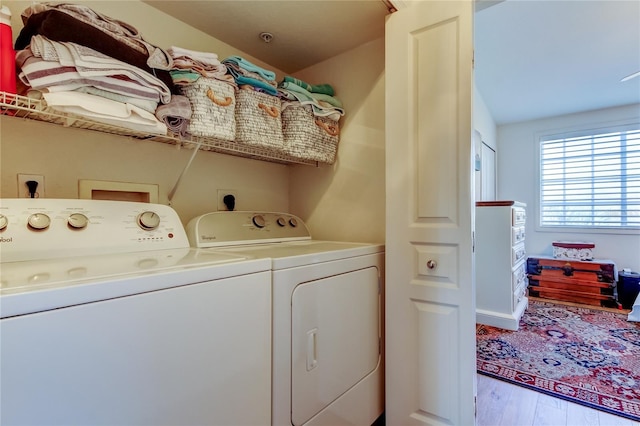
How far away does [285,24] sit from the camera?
152 centimetres

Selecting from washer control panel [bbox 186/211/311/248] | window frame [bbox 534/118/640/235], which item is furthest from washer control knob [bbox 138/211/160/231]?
window frame [bbox 534/118/640/235]

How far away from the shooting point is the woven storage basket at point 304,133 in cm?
155

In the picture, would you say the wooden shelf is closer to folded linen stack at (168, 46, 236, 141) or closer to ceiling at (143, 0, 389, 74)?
folded linen stack at (168, 46, 236, 141)

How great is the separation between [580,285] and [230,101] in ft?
14.1

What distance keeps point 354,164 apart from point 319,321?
0.97 m

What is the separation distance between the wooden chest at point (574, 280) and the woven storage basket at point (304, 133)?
11.7 ft

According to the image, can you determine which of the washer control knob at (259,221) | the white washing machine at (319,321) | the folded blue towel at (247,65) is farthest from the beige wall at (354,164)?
the folded blue towel at (247,65)

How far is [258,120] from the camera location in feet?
4.55

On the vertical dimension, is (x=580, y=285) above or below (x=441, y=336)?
below

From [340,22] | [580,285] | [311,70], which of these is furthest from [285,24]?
[580,285]

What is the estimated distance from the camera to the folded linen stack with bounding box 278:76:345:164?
1.55 m

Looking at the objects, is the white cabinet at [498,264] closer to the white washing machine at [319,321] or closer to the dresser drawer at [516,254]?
the dresser drawer at [516,254]

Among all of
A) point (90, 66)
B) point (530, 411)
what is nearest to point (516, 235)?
point (530, 411)

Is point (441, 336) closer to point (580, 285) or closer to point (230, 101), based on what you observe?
point (230, 101)
